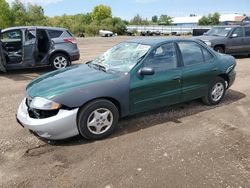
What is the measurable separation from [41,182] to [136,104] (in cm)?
201

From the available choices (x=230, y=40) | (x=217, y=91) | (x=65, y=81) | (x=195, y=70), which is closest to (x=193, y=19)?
(x=230, y=40)

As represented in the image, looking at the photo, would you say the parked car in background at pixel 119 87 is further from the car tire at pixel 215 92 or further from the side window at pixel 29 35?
the side window at pixel 29 35

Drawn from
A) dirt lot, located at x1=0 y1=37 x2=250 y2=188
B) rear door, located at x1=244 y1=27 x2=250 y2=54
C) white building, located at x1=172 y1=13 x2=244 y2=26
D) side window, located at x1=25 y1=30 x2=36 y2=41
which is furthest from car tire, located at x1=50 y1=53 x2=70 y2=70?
white building, located at x1=172 y1=13 x2=244 y2=26

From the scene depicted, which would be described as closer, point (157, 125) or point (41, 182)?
point (41, 182)

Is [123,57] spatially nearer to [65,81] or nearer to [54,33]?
[65,81]

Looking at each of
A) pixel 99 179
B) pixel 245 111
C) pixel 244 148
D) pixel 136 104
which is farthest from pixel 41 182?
pixel 245 111

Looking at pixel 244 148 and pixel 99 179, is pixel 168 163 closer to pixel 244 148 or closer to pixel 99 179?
pixel 99 179

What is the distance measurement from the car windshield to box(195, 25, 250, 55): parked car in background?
8433 millimetres

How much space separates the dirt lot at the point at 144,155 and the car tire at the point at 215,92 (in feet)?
1.36

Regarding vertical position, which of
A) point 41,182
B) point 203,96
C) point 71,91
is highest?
point 71,91

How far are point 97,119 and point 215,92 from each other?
9.56ft

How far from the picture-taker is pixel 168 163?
3742 mm

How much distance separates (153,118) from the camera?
209 inches

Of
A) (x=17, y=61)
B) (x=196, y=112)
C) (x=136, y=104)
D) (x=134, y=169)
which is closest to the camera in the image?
(x=134, y=169)
